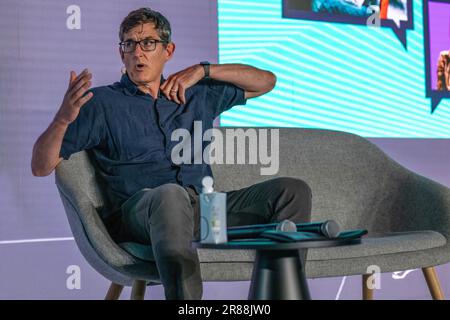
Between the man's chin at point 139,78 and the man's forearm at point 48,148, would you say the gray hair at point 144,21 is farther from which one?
the man's forearm at point 48,148

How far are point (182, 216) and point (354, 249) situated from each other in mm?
668

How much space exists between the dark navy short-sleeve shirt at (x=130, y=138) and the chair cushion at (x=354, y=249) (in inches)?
11.3

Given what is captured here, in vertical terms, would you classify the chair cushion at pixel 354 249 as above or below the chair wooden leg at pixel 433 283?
above

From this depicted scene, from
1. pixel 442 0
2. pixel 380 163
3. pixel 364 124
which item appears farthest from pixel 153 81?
pixel 442 0

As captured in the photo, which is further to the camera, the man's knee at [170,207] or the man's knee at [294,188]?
the man's knee at [294,188]

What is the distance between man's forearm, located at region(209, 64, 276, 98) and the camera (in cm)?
270

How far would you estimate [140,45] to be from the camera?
8.60ft

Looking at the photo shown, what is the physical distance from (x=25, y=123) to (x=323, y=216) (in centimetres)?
134

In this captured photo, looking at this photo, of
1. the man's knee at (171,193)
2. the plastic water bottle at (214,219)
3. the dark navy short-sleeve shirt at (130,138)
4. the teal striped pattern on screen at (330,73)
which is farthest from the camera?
the teal striped pattern on screen at (330,73)

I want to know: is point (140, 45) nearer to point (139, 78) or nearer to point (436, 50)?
point (139, 78)

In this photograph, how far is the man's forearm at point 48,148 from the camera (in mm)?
2367

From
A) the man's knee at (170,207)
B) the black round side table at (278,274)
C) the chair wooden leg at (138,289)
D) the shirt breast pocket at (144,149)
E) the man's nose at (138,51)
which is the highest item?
the man's nose at (138,51)

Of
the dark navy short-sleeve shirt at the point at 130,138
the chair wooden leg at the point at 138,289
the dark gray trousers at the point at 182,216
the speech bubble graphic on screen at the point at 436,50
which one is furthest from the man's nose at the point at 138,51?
the speech bubble graphic on screen at the point at 436,50

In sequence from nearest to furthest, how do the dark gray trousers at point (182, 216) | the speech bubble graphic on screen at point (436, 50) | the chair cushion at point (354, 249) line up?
the dark gray trousers at point (182, 216), the chair cushion at point (354, 249), the speech bubble graphic on screen at point (436, 50)
